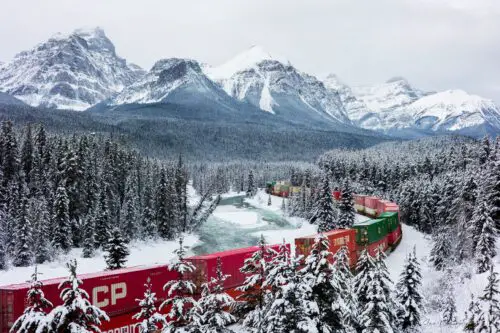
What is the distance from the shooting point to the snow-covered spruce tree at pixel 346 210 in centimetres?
6531

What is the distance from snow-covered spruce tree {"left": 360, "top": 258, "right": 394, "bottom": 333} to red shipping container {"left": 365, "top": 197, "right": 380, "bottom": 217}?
66594 mm

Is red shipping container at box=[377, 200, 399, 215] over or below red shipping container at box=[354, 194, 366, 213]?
over

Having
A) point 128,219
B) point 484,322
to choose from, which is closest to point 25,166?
point 128,219

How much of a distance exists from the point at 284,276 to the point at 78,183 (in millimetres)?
57787

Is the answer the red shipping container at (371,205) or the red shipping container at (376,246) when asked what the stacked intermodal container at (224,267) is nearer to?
the red shipping container at (376,246)

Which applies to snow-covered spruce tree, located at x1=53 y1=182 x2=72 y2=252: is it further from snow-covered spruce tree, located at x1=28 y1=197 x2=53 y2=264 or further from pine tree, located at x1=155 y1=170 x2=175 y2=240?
pine tree, located at x1=155 y1=170 x2=175 y2=240

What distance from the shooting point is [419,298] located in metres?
29.8

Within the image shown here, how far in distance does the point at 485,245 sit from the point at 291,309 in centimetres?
3134

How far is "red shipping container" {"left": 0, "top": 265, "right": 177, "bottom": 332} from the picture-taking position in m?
21.5

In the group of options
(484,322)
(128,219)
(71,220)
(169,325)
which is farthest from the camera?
(128,219)

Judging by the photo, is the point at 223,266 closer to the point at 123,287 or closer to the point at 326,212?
the point at 123,287

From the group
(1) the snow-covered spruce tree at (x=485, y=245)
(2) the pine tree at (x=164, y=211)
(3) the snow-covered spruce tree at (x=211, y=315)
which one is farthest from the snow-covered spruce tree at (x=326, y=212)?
(3) the snow-covered spruce tree at (x=211, y=315)

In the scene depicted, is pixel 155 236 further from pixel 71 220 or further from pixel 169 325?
pixel 169 325

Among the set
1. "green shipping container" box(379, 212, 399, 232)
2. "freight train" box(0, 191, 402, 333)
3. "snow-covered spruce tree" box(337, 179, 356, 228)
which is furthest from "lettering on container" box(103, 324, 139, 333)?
"snow-covered spruce tree" box(337, 179, 356, 228)
